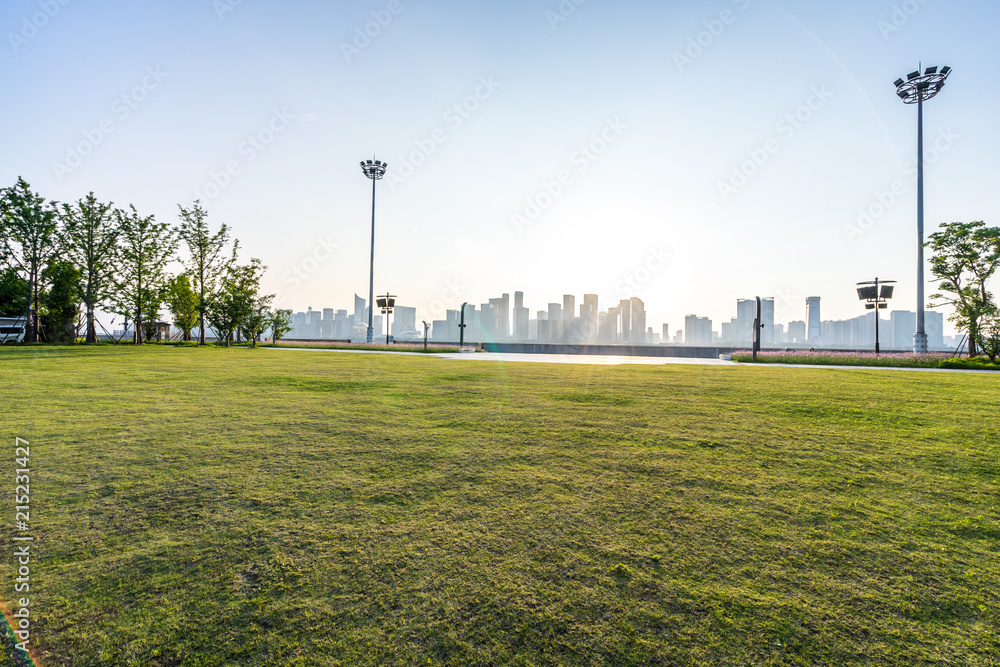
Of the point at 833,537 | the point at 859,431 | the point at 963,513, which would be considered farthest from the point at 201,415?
the point at 859,431

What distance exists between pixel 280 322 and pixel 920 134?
49.7 metres

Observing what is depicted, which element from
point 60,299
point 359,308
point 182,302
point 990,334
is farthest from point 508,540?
point 359,308

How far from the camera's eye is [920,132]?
81.2 feet

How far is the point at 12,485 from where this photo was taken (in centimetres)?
360

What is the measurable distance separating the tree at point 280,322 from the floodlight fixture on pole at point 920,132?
47.3 metres

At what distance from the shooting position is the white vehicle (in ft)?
90.1

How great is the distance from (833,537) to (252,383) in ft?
34.2

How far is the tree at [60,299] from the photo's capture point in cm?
3031

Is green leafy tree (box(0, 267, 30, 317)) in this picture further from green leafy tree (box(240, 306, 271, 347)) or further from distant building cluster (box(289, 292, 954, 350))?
distant building cluster (box(289, 292, 954, 350))

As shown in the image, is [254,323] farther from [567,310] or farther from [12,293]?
[567,310]

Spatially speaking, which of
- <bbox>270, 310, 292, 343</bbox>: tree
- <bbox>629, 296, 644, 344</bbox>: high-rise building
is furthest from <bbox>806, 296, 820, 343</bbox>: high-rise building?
<bbox>270, 310, 292, 343</bbox>: tree

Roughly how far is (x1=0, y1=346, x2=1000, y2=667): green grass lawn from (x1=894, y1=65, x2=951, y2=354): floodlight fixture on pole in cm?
2482

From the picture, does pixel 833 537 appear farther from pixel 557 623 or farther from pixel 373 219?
pixel 373 219

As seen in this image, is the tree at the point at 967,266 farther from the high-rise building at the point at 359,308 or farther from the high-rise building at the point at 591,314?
the high-rise building at the point at 359,308
